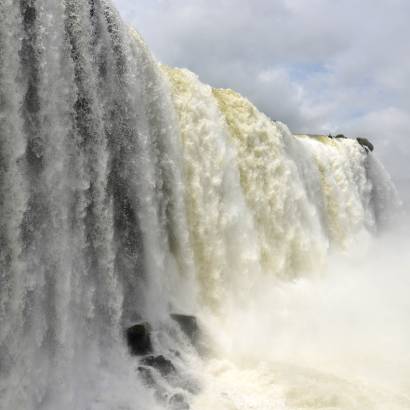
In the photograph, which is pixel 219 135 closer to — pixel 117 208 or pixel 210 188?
pixel 210 188

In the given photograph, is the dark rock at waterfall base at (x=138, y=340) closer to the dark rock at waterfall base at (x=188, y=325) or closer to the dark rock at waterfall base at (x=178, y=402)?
the dark rock at waterfall base at (x=188, y=325)

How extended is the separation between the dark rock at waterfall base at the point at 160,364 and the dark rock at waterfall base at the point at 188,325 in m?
1.04

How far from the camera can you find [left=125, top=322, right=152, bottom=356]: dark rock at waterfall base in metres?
7.89

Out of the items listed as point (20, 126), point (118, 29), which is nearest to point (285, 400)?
point (20, 126)

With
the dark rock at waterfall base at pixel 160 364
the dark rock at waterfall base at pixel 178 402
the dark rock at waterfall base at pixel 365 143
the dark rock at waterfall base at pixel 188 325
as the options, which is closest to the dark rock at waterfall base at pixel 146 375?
the dark rock at waterfall base at pixel 160 364

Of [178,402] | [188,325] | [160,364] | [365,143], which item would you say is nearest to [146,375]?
[160,364]

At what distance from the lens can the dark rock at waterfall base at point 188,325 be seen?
8766 millimetres

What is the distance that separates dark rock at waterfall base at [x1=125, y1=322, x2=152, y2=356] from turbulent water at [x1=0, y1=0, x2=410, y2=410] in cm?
15

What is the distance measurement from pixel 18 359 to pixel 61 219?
1876 mm

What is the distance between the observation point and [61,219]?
22.5ft

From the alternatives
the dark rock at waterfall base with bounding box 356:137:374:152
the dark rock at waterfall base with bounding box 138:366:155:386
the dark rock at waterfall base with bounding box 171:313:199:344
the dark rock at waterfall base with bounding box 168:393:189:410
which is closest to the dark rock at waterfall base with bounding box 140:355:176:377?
the dark rock at waterfall base with bounding box 138:366:155:386

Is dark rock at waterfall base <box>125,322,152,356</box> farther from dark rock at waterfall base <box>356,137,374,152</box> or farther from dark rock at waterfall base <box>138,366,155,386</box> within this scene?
dark rock at waterfall base <box>356,137,374,152</box>

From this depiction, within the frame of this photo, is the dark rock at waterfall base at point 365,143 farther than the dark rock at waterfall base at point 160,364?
Yes

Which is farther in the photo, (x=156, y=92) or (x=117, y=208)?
(x=156, y=92)
